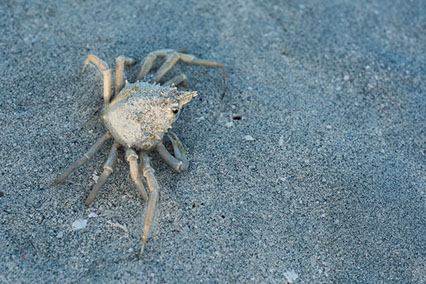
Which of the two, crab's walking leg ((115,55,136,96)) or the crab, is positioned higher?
crab's walking leg ((115,55,136,96))

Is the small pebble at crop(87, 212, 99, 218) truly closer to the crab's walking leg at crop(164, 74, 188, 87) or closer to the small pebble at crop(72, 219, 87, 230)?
the small pebble at crop(72, 219, 87, 230)

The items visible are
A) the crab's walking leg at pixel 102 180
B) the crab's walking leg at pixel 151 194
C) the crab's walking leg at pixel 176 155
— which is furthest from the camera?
the crab's walking leg at pixel 176 155

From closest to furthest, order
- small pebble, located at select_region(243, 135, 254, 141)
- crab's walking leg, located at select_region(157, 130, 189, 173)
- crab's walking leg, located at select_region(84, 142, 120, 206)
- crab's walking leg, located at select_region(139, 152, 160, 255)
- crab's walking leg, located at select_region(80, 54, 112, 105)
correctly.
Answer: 1. crab's walking leg, located at select_region(139, 152, 160, 255)
2. crab's walking leg, located at select_region(84, 142, 120, 206)
3. crab's walking leg, located at select_region(157, 130, 189, 173)
4. crab's walking leg, located at select_region(80, 54, 112, 105)
5. small pebble, located at select_region(243, 135, 254, 141)

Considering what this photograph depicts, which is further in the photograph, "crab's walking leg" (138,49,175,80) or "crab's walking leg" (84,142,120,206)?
"crab's walking leg" (138,49,175,80)

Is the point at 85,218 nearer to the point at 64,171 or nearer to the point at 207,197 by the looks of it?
the point at 64,171

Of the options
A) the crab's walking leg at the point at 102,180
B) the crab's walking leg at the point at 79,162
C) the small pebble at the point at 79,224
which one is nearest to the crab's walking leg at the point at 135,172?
the crab's walking leg at the point at 102,180

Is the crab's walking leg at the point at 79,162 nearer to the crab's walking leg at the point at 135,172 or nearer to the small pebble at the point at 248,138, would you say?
the crab's walking leg at the point at 135,172

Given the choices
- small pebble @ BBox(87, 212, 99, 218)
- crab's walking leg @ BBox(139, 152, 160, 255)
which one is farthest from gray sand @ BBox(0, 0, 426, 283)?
crab's walking leg @ BBox(139, 152, 160, 255)
